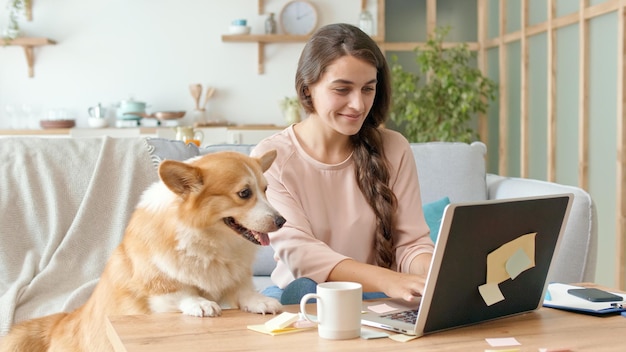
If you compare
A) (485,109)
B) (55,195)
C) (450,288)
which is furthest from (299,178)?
(485,109)

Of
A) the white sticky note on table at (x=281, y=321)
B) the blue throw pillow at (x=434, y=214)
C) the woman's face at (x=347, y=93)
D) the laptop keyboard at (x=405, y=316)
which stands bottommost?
the blue throw pillow at (x=434, y=214)

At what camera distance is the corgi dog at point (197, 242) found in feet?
4.78

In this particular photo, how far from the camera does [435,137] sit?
5.88m

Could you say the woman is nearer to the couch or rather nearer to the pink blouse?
the pink blouse

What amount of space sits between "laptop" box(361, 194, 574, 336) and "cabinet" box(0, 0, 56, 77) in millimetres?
5287

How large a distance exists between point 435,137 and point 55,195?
144 inches

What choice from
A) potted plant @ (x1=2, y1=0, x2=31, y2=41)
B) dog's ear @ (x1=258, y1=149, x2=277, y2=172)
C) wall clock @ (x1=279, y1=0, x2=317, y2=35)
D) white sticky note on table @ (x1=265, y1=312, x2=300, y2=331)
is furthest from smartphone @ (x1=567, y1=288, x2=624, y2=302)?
potted plant @ (x1=2, y1=0, x2=31, y2=41)

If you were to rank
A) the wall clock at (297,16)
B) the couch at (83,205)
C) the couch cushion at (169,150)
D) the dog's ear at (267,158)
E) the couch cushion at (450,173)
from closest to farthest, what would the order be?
the dog's ear at (267,158) → the couch at (83,205) → the couch cushion at (169,150) → the couch cushion at (450,173) → the wall clock at (297,16)

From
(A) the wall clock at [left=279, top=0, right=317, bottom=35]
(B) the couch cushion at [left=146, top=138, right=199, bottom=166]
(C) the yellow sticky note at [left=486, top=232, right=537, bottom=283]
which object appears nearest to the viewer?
(C) the yellow sticky note at [left=486, top=232, right=537, bottom=283]

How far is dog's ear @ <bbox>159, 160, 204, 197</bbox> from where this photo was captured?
4.58 feet

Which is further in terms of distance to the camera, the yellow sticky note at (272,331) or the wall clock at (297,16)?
the wall clock at (297,16)

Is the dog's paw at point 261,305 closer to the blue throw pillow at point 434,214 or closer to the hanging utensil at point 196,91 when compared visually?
the blue throw pillow at point 434,214

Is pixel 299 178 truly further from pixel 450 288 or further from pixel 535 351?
pixel 535 351

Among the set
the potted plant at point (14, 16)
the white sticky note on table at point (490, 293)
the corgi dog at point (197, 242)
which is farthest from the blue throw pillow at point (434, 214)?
the potted plant at point (14, 16)
